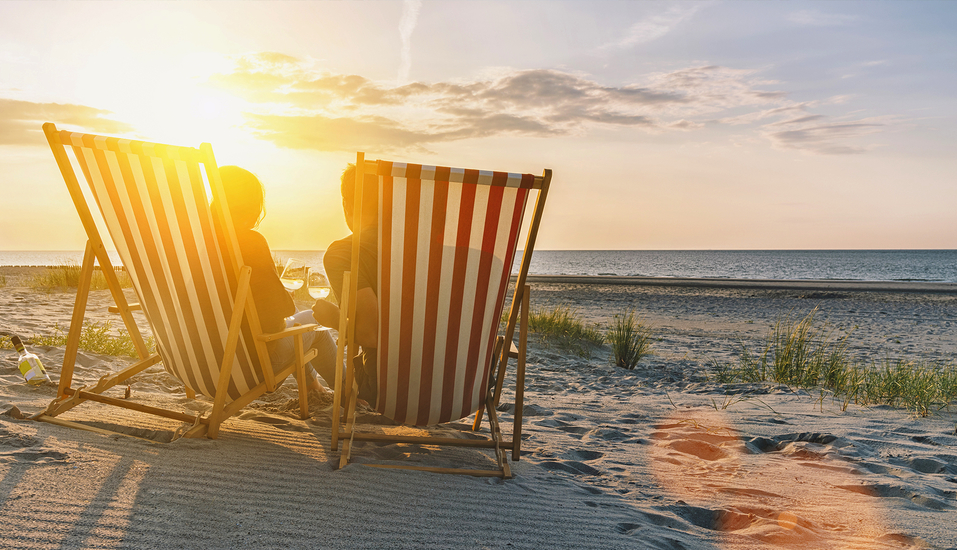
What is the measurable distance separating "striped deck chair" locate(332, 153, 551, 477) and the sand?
0.94ft

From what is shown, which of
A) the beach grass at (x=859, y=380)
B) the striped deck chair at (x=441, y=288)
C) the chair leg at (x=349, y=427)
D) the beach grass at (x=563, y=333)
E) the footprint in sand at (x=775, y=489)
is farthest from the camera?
the beach grass at (x=563, y=333)

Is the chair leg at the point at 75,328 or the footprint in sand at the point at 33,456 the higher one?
the chair leg at the point at 75,328

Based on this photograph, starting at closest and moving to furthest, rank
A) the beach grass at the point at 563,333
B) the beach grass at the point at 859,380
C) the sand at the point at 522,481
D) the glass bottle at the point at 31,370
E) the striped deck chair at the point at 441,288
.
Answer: the sand at the point at 522,481, the striped deck chair at the point at 441,288, the glass bottle at the point at 31,370, the beach grass at the point at 859,380, the beach grass at the point at 563,333

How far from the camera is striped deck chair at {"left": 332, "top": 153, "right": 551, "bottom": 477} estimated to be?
7.44ft

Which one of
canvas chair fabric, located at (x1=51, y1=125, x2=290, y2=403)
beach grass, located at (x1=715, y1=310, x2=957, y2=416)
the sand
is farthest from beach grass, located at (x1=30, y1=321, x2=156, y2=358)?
beach grass, located at (x1=715, y1=310, x2=957, y2=416)

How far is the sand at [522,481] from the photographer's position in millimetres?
1840

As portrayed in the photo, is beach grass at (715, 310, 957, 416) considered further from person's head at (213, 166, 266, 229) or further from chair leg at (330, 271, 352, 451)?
person's head at (213, 166, 266, 229)

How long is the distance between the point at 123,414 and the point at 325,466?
4.48ft

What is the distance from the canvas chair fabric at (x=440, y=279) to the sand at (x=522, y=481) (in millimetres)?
379

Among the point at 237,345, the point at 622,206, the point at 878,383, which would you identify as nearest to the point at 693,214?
the point at 622,206

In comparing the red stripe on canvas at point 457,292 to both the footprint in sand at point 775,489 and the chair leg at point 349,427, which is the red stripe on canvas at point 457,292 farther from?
the footprint in sand at point 775,489

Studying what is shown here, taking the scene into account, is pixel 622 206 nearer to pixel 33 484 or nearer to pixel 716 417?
pixel 716 417

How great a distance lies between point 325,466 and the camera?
2.40 m

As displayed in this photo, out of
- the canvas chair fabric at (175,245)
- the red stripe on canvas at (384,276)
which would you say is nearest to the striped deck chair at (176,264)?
the canvas chair fabric at (175,245)
